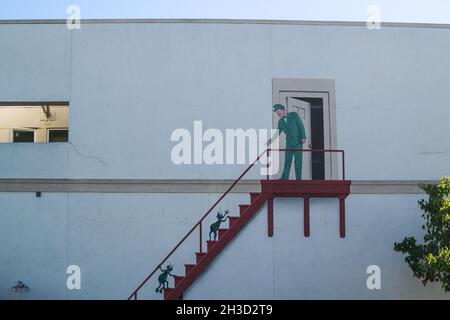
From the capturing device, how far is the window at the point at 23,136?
20469mm

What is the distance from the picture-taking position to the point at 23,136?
2055cm

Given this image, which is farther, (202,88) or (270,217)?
(202,88)

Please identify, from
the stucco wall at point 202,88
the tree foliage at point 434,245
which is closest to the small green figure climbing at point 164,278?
the stucco wall at point 202,88

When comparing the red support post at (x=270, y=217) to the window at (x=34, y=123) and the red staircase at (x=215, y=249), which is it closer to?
the red staircase at (x=215, y=249)

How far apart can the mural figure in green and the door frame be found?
20 cm

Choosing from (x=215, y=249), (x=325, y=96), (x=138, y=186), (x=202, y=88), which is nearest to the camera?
(x=215, y=249)

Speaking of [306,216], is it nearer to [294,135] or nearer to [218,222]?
[218,222]

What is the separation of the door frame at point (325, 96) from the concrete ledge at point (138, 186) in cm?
86

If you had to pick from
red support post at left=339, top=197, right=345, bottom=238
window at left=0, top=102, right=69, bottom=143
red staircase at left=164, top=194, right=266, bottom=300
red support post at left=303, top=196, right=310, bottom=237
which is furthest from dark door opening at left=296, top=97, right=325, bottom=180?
window at left=0, top=102, right=69, bottom=143

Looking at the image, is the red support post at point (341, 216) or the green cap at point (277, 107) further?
the green cap at point (277, 107)

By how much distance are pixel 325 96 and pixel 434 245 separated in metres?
5.36

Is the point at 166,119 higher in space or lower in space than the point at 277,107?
lower

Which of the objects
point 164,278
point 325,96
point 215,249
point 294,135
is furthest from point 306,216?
point 325,96

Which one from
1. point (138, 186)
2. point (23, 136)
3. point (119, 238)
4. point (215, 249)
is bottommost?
point (215, 249)
